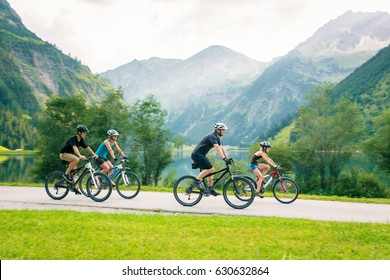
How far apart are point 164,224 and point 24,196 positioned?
330 inches

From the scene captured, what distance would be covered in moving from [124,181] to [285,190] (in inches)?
257

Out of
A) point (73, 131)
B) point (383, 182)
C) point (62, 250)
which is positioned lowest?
point (62, 250)

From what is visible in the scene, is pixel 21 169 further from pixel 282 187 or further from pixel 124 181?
pixel 282 187

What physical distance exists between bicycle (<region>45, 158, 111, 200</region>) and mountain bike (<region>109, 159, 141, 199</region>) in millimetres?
747

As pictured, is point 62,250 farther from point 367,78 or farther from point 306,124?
point 367,78

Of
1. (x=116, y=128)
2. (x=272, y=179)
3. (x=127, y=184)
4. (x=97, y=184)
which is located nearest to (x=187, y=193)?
(x=127, y=184)

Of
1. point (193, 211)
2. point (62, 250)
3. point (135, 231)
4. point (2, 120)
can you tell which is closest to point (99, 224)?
point (135, 231)

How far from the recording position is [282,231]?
7719mm

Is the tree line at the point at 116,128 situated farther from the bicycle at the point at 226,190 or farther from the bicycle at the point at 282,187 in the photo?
the bicycle at the point at 226,190

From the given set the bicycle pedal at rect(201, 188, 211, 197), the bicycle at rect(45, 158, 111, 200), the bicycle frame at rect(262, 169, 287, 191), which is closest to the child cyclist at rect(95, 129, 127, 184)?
the bicycle at rect(45, 158, 111, 200)

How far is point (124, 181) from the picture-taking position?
13.8 m

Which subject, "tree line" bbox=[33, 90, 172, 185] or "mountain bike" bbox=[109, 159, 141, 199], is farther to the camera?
"tree line" bbox=[33, 90, 172, 185]

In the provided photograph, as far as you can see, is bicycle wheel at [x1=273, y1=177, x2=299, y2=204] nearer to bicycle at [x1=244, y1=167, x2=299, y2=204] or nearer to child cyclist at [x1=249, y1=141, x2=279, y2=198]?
bicycle at [x1=244, y1=167, x2=299, y2=204]

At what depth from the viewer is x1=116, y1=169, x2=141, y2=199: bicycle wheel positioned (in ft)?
45.2
